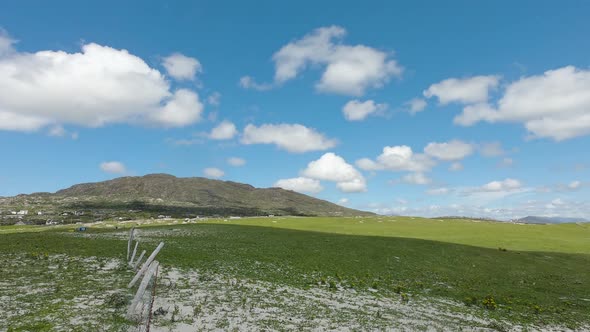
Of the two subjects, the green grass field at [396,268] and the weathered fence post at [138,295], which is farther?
the green grass field at [396,268]

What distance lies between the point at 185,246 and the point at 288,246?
15424 mm

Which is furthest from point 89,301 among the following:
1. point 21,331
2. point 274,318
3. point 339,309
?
point 339,309

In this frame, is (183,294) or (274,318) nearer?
(274,318)

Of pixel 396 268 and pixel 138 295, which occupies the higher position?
pixel 138 295

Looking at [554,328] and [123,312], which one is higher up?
[123,312]

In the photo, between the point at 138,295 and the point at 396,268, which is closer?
the point at 138,295

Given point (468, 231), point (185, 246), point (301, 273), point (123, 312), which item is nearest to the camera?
point (123, 312)

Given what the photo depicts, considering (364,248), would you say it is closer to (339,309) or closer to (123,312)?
(339,309)

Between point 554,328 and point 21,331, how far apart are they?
3030 centimetres

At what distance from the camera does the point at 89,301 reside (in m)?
19.2

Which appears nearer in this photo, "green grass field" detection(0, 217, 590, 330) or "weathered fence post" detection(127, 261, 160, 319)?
"weathered fence post" detection(127, 261, 160, 319)

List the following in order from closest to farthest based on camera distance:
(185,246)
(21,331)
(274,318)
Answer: (21,331) < (274,318) < (185,246)

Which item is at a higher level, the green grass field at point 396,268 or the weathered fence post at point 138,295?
the weathered fence post at point 138,295

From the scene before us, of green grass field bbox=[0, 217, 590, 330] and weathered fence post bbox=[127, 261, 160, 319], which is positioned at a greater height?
weathered fence post bbox=[127, 261, 160, 319]
